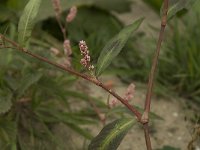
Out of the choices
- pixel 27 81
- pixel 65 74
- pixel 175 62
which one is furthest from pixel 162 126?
pixel 27 81

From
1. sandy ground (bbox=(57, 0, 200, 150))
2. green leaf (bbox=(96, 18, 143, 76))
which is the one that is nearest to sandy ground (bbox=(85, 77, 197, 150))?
sandy ground (bbox=(57, 0, 200, 150))

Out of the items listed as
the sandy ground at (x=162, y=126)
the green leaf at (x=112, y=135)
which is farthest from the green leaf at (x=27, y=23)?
the sandy ground at (x=162, y=126)

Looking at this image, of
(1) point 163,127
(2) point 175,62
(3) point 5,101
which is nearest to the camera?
(3) point 5,101

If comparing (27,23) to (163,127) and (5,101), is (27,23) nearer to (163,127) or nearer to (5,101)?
(5,101)

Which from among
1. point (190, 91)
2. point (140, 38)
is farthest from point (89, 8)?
point (190, 91)

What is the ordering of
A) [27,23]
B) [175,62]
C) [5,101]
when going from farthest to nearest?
[175,62], [5,101], [27,23]

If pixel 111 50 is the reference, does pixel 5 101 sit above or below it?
below
